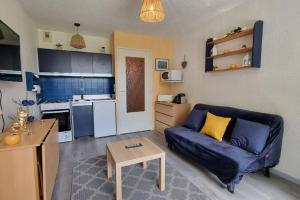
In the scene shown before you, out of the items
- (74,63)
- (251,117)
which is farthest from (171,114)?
(74,63)

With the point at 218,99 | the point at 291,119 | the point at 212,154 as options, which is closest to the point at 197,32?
the point at 218,99

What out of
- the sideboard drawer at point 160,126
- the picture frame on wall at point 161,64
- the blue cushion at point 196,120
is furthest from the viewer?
the picture frame on wall at point 161,64

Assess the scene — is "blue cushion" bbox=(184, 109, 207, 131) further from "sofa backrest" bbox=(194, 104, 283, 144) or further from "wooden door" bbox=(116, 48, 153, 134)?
"wooden door" bbox=(116, 48, 153, 134)

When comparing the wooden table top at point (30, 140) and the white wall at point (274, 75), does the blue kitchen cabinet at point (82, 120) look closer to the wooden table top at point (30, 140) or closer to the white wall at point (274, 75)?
the wooden table top at point (30, 140)

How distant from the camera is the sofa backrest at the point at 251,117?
6.57 feet

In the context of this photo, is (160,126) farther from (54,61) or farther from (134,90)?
(54,61)

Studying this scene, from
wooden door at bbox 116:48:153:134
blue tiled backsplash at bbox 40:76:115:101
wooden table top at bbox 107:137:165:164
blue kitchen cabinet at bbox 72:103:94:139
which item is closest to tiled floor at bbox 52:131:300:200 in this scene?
wooden table top at bbox 107:137:165:164

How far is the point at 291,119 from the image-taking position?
2.00 meters

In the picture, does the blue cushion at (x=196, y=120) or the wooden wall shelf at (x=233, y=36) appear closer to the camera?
the wooden wall shelf at (x=233, y=36)

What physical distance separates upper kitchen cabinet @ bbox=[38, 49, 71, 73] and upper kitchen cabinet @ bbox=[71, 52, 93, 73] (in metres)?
0.10

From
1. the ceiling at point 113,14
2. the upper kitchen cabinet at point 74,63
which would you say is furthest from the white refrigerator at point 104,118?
the ceiling at point 113,14

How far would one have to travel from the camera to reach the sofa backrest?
6.57 ft

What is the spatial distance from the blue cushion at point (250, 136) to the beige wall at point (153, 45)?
7.91 feet

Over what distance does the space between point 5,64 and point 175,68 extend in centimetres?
340
